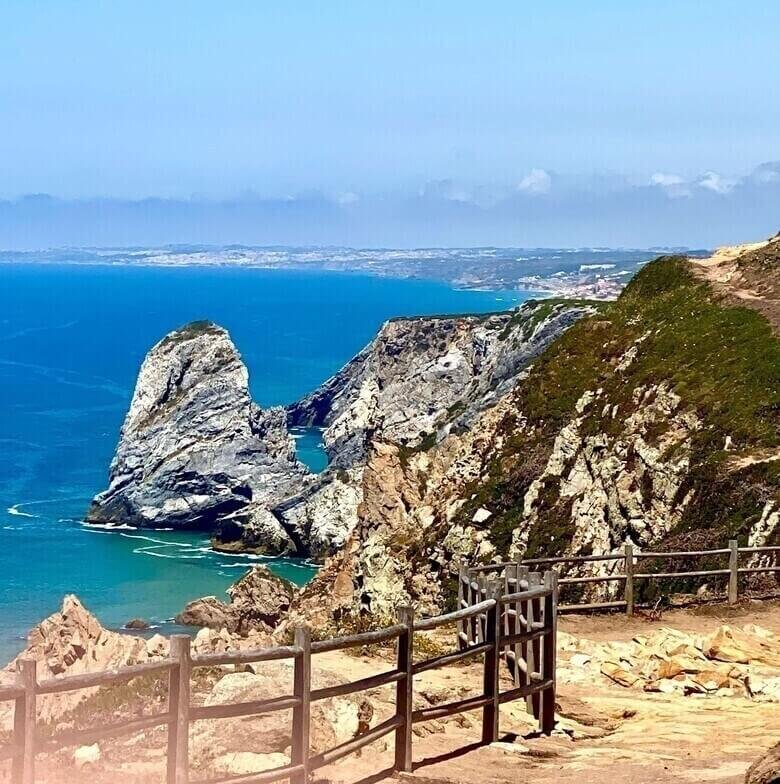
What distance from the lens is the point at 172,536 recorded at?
108938 mm

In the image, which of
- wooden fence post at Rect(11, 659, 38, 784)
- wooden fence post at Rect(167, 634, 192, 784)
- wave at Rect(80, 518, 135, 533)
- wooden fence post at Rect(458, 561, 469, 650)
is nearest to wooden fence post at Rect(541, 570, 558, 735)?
wooden fence post at Rect(458, 561, 469, 650)

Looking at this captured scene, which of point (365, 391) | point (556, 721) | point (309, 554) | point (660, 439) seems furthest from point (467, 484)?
point (365, 391)

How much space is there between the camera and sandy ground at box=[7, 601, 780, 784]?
12102 mm

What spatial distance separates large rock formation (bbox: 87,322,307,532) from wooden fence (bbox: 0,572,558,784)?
92107 millimetres

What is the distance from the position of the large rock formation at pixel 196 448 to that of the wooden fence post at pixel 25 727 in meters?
97.0

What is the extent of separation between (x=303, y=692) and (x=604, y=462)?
30570 mm

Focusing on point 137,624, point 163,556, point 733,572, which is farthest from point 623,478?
point 163,556

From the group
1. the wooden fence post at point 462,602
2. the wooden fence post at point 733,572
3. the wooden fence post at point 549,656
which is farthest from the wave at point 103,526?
the wooden fence post at point 549,656

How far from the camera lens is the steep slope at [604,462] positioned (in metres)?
34.5

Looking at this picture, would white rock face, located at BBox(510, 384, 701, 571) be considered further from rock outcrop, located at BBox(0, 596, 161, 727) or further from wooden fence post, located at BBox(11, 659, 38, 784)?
wooden fence post, located at BBox(11, 659, 38, 784)

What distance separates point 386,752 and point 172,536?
98022 millimetres

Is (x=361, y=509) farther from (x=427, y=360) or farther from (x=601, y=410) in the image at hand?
(x=427, y=360)

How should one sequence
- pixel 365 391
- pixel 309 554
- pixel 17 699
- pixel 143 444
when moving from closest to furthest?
pixel 17 699 → pixel 309 554 → pixel 143 444 → pixel 365 391

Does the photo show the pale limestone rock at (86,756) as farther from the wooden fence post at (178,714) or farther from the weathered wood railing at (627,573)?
the weathered wood railing at (627,573)
